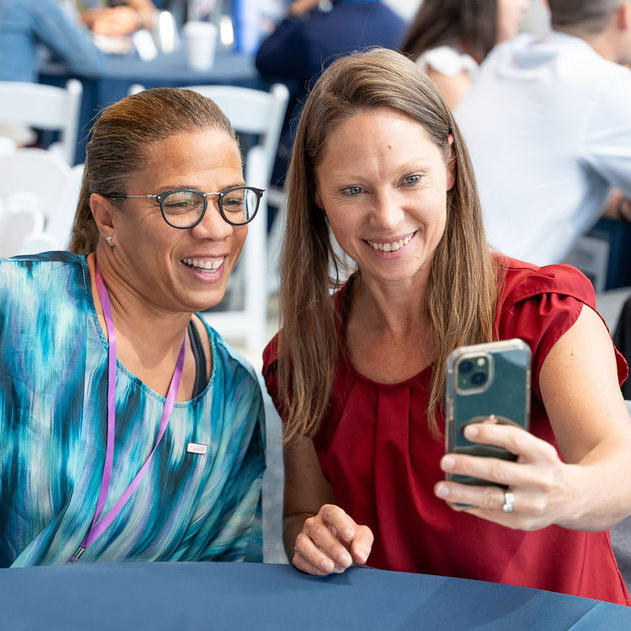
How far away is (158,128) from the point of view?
4.56 ft

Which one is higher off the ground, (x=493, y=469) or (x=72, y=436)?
(x=493, y=469)

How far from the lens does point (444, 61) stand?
3.14 metres

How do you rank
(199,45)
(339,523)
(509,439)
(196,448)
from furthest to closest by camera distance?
(199,45) < (196,448) < (339,523) < (509,439)

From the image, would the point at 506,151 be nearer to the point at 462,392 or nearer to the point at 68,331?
the point at 68,331

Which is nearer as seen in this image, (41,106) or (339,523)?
(339,523)

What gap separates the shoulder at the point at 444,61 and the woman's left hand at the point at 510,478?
2440mm

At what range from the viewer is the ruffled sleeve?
50.3 inches

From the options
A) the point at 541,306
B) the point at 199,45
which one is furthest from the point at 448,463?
the point at 199,45

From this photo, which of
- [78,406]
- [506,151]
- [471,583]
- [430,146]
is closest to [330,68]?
[430,146]

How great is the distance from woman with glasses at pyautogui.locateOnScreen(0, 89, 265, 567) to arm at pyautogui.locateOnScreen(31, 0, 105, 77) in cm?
313

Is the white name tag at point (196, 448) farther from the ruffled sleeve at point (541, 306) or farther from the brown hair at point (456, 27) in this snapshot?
the brown hair at point (456, 27)

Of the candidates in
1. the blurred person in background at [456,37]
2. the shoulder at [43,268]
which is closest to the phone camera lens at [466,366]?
the shoulder at [43,268]

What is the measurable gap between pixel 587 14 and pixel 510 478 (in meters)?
2.09

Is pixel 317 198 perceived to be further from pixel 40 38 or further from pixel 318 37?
pixel 40 38
